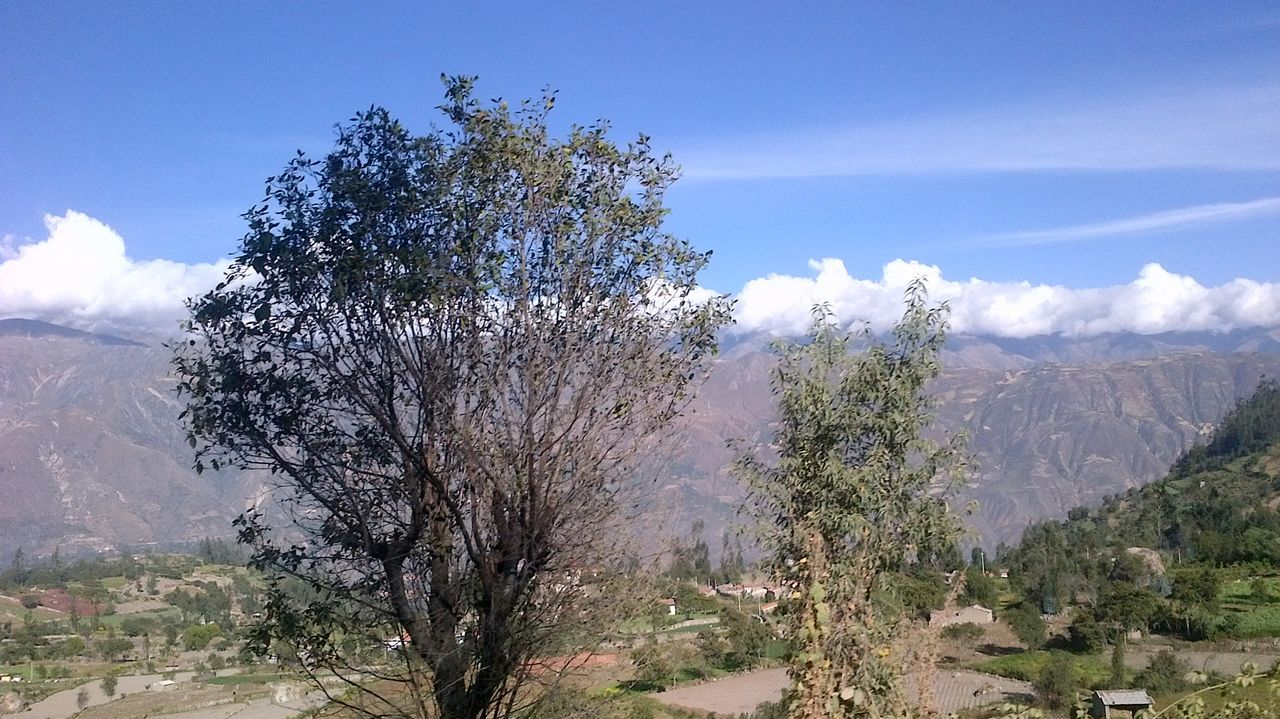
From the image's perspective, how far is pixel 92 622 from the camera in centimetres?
9538

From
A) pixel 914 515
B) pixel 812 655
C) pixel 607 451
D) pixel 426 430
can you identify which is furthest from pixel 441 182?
pixel 914 515

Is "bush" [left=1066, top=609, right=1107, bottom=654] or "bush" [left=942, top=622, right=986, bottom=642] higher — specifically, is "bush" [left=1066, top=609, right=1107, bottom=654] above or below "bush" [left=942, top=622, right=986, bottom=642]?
above

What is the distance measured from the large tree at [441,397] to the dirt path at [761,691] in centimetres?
3339

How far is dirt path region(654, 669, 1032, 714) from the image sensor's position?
3962 centimetres

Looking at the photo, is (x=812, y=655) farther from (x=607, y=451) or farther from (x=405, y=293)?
(x=405, y=293)

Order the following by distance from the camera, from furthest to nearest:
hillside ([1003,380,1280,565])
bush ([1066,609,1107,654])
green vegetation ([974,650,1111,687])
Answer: hillside ([1003,380,1280,565]) < bush ([1066,609,1107,654]) < green vegetation ([974,650,1111,687])

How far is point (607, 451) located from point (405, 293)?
169 cm

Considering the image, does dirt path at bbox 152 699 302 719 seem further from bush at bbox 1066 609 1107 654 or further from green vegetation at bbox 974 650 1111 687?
bush at bbox 1066 609 1107 654

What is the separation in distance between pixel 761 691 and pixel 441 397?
45.8 meters

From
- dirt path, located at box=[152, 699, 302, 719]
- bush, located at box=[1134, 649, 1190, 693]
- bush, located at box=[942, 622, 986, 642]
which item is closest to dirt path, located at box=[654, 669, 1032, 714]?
bush, located at box=[1134, 649, 1190, 693]

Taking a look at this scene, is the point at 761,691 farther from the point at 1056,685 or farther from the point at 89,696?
the point at 89,696

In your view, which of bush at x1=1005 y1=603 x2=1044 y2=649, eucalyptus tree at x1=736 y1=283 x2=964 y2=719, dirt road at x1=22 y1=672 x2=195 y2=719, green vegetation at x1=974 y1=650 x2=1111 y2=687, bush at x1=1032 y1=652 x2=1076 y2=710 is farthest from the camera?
bush at x1=1005 y1=603 x2=1044 y2=649

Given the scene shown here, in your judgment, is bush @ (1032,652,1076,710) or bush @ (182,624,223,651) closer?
bush @ (1032,652,1076,710)

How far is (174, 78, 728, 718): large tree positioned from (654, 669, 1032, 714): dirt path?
33391 mm
